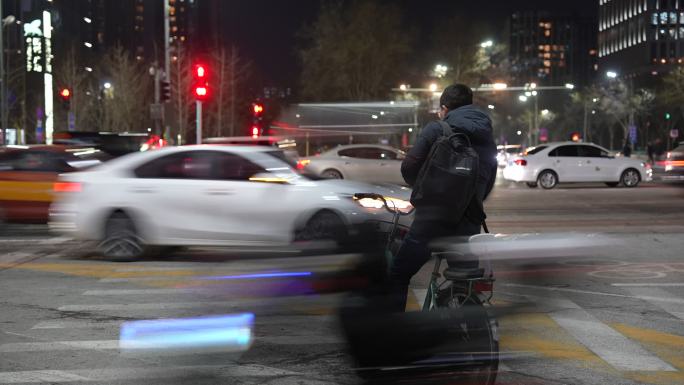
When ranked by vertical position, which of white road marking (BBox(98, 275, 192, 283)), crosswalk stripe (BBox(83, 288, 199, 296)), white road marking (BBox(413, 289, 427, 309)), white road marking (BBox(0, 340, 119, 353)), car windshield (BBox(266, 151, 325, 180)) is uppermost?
car windshield (BBox(266, 151, 325, 180))

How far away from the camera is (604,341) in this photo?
655cm

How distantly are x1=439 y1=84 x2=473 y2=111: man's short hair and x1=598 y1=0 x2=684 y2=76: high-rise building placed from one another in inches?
5252

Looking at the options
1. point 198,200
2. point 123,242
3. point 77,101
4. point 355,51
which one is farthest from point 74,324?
point 77,101

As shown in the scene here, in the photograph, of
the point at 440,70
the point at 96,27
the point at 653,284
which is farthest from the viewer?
the point at 96,27

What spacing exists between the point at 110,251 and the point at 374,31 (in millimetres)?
47586

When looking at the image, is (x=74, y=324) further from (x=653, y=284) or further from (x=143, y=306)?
(x=653, y=284)

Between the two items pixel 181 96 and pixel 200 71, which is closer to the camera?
pixel 200 71

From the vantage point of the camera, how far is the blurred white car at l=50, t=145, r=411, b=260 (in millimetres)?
10453

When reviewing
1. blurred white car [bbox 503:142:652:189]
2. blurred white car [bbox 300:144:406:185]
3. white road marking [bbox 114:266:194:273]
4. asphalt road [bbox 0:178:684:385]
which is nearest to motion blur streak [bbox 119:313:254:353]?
asphalt road [bbox 0:178:684:385]

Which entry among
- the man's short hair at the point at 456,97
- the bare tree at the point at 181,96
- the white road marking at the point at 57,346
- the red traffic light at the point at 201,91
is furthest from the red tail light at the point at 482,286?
the bare tree at the point at 181,96

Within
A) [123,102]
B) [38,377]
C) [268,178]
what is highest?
[123,102]

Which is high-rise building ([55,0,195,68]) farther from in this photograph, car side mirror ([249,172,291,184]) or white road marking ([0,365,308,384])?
white road marking ([0,365,308,384])

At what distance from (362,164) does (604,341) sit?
789 inches

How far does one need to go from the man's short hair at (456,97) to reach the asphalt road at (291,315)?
1.02 m
